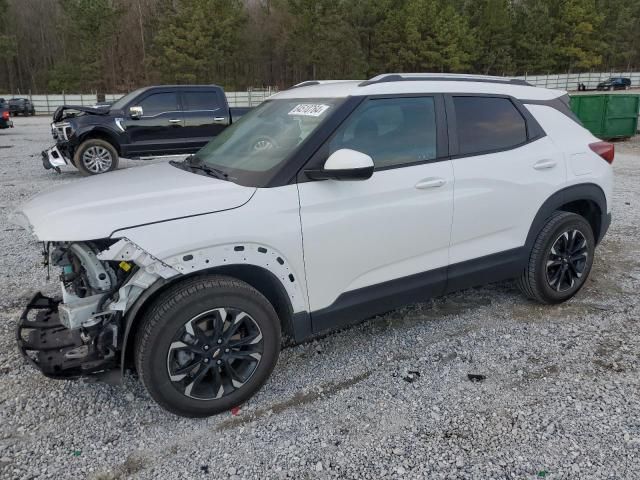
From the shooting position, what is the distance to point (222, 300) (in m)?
2.71

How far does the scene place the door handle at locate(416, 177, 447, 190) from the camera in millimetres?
3275

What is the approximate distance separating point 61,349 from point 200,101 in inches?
359

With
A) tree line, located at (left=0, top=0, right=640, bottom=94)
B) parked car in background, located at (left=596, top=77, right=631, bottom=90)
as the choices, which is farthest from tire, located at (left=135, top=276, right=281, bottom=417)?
parked car in background, located at (left=596, top=77, right=631, bottom=90)

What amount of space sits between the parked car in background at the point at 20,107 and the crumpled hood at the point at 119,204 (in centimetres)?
3708

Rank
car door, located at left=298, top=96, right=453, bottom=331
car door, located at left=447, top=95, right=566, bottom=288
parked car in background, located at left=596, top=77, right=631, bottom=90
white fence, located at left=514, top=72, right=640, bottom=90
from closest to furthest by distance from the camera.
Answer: car door, located at left=298, top=96, right=453, bottom=331 < car door, located at left=447, top=95, right=566, bottom=288 < parked car in background, located at left=596, top=77, right=631, bottom=90 < white fence, located at left=514, top=72, right=640, bottom=90

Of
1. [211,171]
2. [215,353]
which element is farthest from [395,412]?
[211,171]

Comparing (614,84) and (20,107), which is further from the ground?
(20,107)

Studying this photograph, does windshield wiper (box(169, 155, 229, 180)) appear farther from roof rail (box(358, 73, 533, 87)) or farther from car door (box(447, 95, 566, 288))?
car door (box(447, 95, 566, 288))

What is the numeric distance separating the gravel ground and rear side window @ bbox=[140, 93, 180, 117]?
7365mm

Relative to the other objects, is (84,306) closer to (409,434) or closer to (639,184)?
(409,434)

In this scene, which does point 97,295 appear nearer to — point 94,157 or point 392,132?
point 392,132

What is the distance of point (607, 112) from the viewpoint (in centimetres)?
1583

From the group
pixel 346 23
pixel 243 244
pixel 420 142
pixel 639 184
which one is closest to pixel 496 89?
pixel 420 142

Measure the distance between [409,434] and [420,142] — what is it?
1819mm
